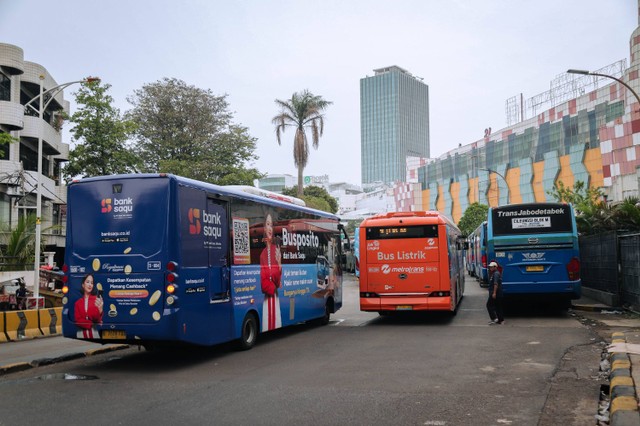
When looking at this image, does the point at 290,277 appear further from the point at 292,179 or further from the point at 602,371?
the point at 292,179

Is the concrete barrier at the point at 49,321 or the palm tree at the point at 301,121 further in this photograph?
the palm tree at the point at 301,121

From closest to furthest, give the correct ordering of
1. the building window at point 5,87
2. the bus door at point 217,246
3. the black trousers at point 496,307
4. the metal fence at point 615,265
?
the bus door at point 217,246
the black trousers at point 496,307
the metal fence at point 615,265
the building window at point 5,87

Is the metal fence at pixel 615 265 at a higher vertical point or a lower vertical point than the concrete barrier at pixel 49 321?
higher

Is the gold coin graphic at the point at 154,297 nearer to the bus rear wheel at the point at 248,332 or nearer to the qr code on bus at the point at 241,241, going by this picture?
the qr code on bus at the point at 241,241

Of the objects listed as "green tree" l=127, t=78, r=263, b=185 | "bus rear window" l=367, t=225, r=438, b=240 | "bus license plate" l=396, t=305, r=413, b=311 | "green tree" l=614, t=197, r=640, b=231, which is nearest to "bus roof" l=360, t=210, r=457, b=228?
"bus rear window" l=367, t=225, r=438, b=240

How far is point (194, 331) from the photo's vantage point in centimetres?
989

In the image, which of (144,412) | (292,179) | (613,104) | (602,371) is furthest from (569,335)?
(292,179)

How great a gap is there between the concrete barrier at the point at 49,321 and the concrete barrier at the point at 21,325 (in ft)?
0.45

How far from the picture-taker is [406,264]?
1622 cm

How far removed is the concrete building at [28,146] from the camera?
93.8 feet

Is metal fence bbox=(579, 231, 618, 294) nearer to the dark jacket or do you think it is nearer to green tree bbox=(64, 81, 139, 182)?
the dark jacket

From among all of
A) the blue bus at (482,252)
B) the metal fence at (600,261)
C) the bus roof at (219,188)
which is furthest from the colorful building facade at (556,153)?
the bus roof at (219,188)

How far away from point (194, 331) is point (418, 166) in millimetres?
133048

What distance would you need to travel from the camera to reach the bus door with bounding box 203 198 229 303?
1049 cm
